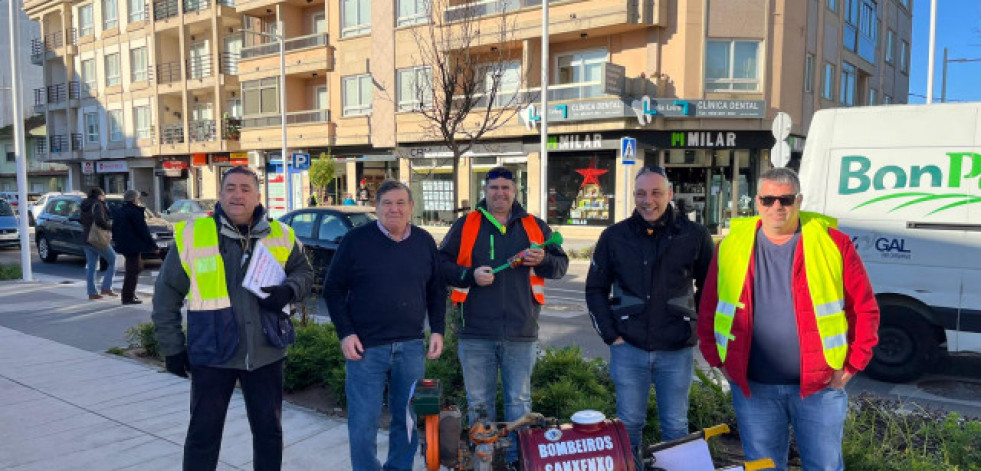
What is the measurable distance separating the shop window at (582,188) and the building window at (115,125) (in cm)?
2842

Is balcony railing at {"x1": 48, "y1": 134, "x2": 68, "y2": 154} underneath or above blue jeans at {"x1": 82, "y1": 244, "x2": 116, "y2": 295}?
above

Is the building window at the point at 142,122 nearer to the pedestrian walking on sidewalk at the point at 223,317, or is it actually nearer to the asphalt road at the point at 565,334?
the asphalt road at the point at 565,334

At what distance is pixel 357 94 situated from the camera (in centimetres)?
2775

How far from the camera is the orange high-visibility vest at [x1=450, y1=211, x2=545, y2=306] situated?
12.6 feet

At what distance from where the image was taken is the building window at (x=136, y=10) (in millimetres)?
36562

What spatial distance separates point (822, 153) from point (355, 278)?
4.89 m

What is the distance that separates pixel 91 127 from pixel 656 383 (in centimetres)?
4602

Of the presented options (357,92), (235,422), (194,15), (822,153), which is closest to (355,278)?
(235,422)

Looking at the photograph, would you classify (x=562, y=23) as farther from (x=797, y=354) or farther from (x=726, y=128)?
(x=797, y=354)

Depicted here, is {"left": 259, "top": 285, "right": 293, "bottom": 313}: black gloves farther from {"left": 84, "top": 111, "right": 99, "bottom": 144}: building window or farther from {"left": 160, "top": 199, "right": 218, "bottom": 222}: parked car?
{"left": 84, "top": 111, "right": 99, "bottom": 144}: building window

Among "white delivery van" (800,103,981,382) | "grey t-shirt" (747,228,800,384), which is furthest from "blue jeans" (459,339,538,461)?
"white delivery van" (800,103,981,382)

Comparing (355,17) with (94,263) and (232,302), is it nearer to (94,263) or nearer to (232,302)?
(94,263)

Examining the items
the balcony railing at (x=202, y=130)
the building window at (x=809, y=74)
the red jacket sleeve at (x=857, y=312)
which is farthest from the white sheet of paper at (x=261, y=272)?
the balcony railing at (x=202, y=130)

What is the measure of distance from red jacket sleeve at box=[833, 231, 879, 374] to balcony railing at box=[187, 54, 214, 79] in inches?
1409
